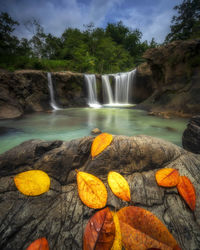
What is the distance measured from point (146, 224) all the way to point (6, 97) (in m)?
8.94

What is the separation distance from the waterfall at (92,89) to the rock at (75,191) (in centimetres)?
1189

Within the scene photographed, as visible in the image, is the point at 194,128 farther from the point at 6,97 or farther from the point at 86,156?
the point at 6,97

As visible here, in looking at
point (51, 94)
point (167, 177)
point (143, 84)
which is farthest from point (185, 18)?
A: point (167, 177)

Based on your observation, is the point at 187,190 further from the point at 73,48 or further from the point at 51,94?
the point at 73,48

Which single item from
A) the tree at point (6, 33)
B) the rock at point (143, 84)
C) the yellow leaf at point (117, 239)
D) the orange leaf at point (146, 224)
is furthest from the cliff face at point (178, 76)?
the tree at point (6, 33)

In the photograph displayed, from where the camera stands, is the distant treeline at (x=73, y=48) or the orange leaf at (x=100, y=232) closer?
the orange leaf at (x=100, y=232)

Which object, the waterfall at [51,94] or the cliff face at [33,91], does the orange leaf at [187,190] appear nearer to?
the cliff face at [33,91]

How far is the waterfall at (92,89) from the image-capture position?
42.5 feet

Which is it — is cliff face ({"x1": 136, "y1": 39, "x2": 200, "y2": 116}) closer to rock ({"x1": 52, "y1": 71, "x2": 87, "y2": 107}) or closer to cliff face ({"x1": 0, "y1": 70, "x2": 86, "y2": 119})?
rock ({"x1": 52, "y1": 71, "x2": 87, "y2": 107})

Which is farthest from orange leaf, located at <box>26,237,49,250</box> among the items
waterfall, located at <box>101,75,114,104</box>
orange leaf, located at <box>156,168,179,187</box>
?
waterfall, located at <box>101,75,114,104</box>

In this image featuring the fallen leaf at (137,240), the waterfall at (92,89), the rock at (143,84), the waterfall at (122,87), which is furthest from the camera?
the waterfall at (122,87)

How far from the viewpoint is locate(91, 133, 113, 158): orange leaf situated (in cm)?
121

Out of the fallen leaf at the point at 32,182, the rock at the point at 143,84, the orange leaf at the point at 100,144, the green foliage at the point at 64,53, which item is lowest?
the fallen leaf at the point at 32,182

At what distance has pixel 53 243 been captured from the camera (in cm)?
70
